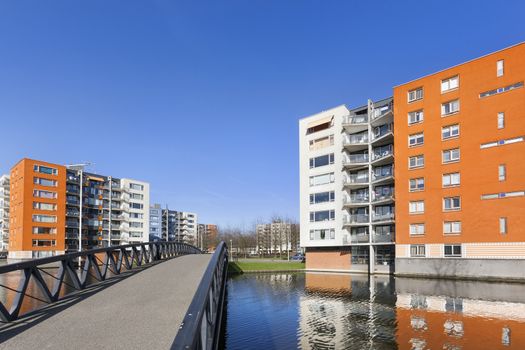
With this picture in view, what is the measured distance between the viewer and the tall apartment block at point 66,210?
75062mm

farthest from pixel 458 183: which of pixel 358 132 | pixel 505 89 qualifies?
pixel 358 132

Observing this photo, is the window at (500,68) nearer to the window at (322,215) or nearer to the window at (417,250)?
the window at (417,250)

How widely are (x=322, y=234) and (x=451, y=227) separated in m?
16.4

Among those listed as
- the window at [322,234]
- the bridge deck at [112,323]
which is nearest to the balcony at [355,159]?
the window at [322,234]

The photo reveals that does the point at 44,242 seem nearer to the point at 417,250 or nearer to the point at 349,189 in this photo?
the point at 349,189

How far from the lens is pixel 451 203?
39406 mm

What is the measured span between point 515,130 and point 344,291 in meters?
21.4

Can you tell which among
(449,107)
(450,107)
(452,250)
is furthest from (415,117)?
(452,250)

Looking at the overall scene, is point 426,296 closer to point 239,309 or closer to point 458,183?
point 239,309

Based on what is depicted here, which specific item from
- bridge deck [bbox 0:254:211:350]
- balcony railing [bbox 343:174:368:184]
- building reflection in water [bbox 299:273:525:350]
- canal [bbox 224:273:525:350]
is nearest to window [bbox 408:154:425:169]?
balcony railing [bbox 343:174:368:184]

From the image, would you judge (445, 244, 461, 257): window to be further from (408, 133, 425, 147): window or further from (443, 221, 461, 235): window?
(408, 133, 425, 147): window

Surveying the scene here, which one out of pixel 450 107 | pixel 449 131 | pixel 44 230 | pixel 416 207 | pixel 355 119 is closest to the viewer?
pixel 449 131

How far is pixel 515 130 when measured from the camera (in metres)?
35.6

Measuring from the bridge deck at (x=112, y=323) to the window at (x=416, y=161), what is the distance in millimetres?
36743
